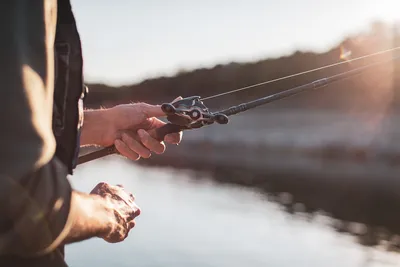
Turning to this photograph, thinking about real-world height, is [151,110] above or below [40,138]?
above

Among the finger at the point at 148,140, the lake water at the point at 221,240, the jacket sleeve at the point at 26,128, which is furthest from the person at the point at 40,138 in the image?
the lake water at the point at 221,240

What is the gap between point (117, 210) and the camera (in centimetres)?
148

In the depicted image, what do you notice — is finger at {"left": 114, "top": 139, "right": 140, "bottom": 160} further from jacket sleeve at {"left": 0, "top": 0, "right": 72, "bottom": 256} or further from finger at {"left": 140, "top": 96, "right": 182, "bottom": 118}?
jacket sleeve at {"left": 0, "top": 0, "right": 72, "bottom": 256}

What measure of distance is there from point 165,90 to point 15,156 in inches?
1269

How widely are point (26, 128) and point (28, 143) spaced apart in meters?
0.02

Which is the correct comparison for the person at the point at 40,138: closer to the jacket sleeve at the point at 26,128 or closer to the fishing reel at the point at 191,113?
the jacket sleeve at the point at 26,128

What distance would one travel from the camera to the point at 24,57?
3.48ft

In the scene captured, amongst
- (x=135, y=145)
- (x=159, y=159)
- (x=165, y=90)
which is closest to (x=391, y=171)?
(x=159, y=159)

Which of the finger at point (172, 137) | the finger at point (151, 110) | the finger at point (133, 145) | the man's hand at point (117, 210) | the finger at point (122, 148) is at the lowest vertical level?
the man's hand at point (117, 210)

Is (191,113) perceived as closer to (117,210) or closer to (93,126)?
(93,126)

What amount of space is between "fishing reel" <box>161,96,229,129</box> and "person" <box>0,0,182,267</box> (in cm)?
74

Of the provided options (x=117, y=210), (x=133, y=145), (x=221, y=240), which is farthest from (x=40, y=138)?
(x=221, y=240)

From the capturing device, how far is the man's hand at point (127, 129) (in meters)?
2.15

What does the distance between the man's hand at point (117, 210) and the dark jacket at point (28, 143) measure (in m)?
0.23
